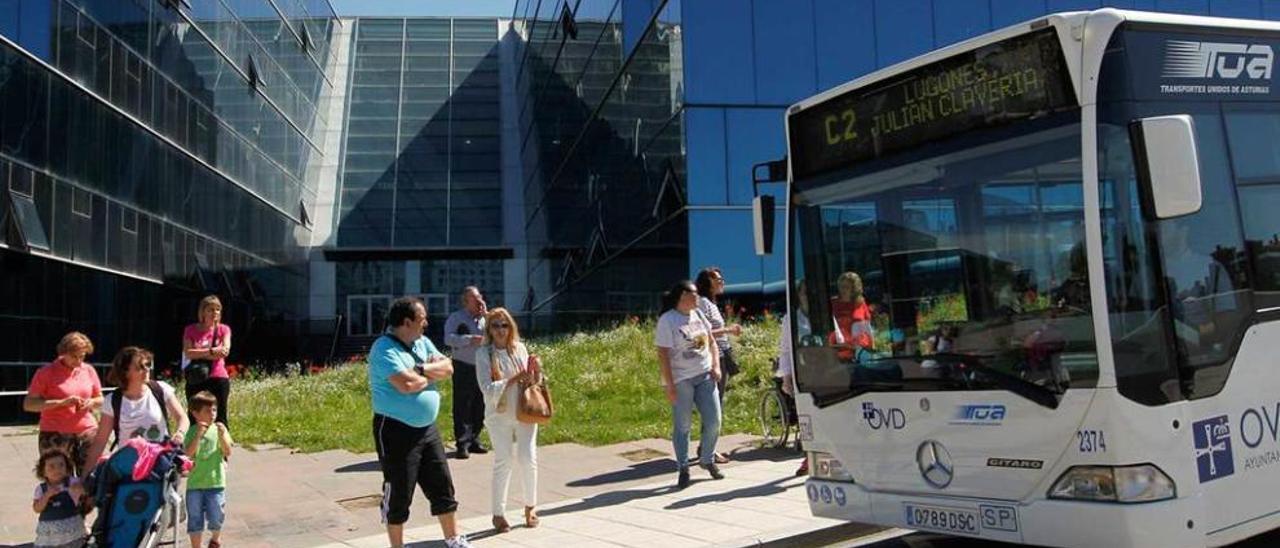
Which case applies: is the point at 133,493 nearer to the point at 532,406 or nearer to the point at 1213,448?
the point at 532,406

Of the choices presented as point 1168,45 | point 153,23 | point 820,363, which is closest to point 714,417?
point 820,363

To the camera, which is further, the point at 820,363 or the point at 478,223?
the point at 478,223

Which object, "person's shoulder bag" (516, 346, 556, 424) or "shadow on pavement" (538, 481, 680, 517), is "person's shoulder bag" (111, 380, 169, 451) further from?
"shadow on pavement" (538, 481, 680, 517)

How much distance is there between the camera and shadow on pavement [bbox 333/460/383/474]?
9953mm

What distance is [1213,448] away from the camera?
4652 millimetres

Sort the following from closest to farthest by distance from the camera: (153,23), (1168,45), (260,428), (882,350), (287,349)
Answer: (1168,45)
(882,350)
(260,428)
(153,23)
(287,349)

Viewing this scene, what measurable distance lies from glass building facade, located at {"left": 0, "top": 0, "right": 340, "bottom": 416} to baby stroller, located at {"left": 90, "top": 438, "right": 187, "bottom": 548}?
14443 millimetres

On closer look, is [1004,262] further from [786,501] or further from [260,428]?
[260,428]

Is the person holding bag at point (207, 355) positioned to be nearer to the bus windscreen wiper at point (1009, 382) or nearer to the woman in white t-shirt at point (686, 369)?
the woman in white t-shirt at point (686, 369)

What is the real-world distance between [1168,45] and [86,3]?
22.0 m

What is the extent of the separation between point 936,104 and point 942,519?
2146 mm

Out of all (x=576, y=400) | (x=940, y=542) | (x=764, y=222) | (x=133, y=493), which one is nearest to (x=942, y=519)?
(x=940, y=542)

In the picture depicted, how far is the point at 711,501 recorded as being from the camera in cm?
791

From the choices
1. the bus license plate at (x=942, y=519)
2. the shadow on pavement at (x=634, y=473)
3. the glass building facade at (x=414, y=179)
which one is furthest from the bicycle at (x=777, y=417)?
the glass building facade at (x=414, y=179)
